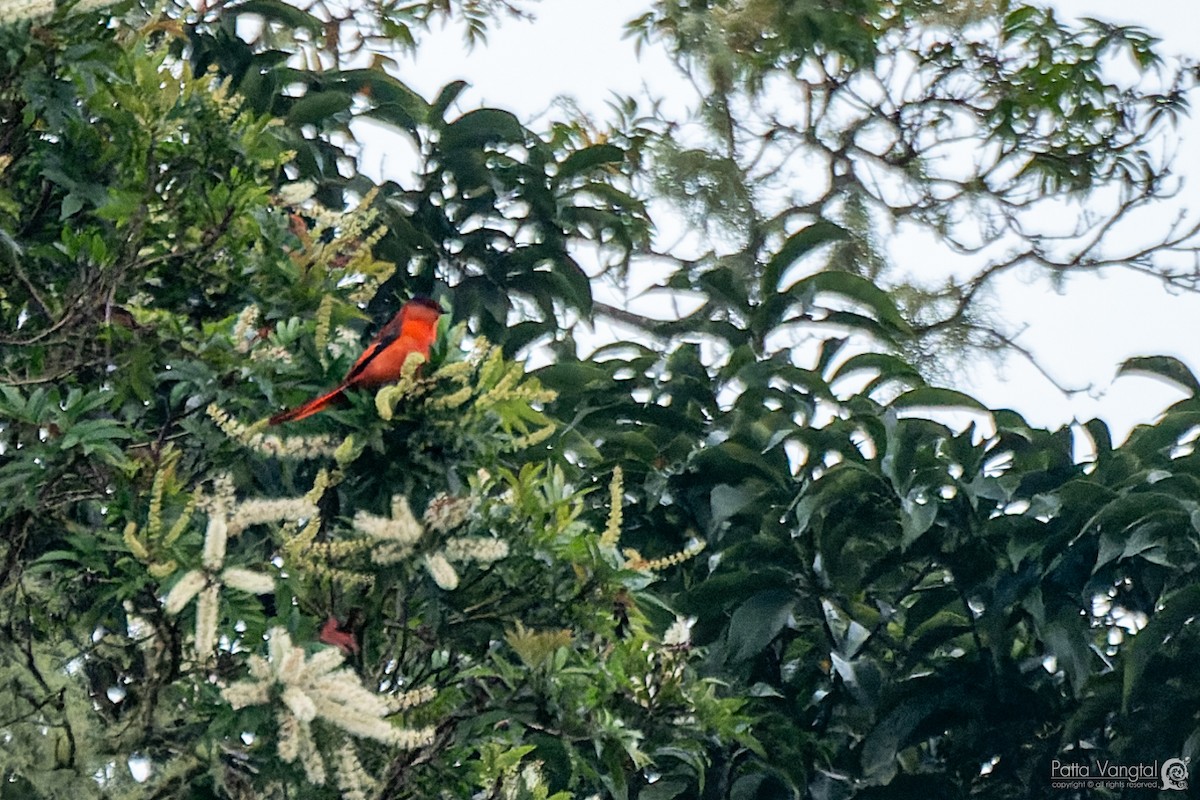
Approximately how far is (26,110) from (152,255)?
0.32m

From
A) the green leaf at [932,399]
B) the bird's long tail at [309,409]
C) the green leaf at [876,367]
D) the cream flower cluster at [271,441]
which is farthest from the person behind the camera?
the green leaf at [876,367]

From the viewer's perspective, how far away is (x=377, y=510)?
109 inches

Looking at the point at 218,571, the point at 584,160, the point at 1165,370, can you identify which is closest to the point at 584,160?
the point at 584,160

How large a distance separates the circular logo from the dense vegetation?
6cm

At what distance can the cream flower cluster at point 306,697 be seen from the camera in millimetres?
2234

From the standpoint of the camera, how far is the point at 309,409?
2.75m

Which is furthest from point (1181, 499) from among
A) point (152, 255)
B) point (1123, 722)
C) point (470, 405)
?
point (152, 255)

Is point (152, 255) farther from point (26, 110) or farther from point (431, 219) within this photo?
point (431, 219)

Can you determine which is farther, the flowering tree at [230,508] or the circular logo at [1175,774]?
the circular logo at [1175,774]

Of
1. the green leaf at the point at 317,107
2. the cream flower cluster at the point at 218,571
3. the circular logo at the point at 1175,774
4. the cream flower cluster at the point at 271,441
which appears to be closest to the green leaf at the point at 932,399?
the circular logo at the point at 1175,774

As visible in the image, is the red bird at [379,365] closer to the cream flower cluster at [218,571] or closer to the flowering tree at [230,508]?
the flowering tree at [230,508]

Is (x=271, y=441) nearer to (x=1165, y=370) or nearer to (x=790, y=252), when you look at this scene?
(x=790, y=252)

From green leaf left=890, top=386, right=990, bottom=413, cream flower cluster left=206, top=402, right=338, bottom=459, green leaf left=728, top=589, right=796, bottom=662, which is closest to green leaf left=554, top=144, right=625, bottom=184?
green leaf left=890, top=386, right=990, bottom=413

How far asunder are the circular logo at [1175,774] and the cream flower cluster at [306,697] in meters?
2.17
